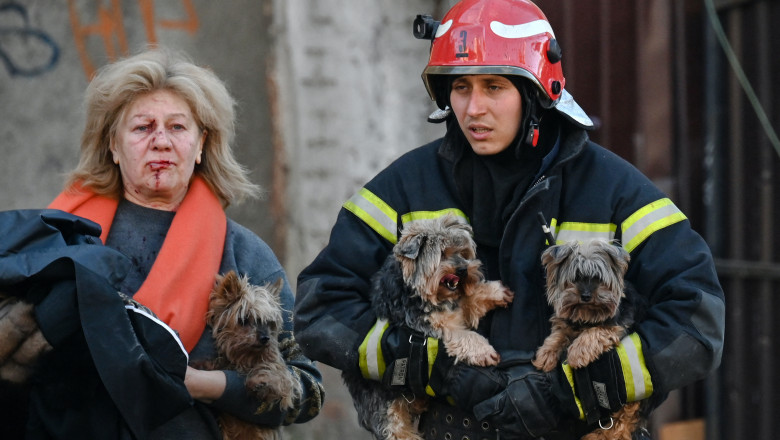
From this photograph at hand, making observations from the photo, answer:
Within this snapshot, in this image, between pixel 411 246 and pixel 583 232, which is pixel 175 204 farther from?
pixel 583 232

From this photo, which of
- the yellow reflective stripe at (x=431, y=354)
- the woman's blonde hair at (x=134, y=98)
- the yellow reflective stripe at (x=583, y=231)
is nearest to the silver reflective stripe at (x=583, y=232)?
the yellow reflective stripe at (x=583, y=231)

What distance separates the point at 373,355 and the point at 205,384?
66cm

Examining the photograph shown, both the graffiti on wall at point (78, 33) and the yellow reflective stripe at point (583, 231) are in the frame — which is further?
the graffiti on wall at point (78, 33)

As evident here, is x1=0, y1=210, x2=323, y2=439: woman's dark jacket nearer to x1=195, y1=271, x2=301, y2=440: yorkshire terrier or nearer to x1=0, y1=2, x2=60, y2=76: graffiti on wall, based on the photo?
x1=195, y1=271, x2=301, y2=440: yorkshire terrier

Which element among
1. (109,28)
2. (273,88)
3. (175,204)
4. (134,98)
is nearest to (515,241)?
(175,204)

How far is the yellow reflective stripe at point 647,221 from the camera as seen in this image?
3102 mm

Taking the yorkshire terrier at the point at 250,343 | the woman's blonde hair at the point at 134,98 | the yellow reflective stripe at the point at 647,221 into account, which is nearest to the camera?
the yellow reflective stripe at the point at 647,221

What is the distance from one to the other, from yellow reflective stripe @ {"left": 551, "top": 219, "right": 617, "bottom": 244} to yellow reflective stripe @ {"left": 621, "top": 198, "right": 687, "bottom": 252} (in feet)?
0.17

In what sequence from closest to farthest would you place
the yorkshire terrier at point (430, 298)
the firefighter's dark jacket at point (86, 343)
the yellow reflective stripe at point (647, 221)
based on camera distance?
the firefighter's dark jacket at point (86, 343) < the yellow reflective stripe at point (647, 221) < the yorkshire terrier at point (430, 298)

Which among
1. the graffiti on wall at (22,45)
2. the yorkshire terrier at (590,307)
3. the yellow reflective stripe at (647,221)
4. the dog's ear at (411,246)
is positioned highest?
the graffiti on wall at (22,45)

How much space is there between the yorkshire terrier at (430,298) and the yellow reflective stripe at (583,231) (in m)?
0.26

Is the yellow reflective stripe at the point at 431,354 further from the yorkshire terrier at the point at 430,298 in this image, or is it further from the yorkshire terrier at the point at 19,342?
the yorkshire terrier at the point at 19,342

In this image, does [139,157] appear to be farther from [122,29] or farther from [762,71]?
[762,71]

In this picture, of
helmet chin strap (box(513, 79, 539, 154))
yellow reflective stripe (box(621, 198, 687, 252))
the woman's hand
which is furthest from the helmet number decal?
the woman's hand
